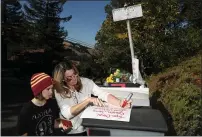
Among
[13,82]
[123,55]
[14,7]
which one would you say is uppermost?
[14,7]

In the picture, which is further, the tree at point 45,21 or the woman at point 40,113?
the tree at point 45,21

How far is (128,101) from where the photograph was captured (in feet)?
7.41

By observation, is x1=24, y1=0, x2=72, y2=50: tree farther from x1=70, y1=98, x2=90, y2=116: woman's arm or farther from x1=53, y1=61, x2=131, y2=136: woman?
x1=70, y1=98, x2=90, y2=116: woman's arm

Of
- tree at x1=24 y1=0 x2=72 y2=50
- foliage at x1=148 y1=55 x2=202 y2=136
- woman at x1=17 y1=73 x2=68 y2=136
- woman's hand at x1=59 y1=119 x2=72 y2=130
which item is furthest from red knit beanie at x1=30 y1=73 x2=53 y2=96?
foliage at x1=148 y1=55 x2=202 y2=136

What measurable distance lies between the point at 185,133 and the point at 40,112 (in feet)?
5.44

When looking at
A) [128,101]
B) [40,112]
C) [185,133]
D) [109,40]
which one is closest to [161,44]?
[109,40]

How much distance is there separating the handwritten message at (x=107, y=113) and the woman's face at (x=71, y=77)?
37 centimetres

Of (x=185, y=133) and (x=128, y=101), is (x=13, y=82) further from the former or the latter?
(x=185, y=133)

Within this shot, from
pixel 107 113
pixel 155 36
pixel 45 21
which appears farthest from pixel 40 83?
pixel 155 36

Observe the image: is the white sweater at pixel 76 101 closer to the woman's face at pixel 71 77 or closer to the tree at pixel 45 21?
the woman's face at pixel 71 77

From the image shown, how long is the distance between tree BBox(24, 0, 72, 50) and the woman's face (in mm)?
1189

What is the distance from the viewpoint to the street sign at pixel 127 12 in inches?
128

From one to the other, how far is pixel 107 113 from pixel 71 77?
1.67 feet

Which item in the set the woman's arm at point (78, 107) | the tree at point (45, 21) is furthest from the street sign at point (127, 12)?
the woman's arm at point (78, 107)
